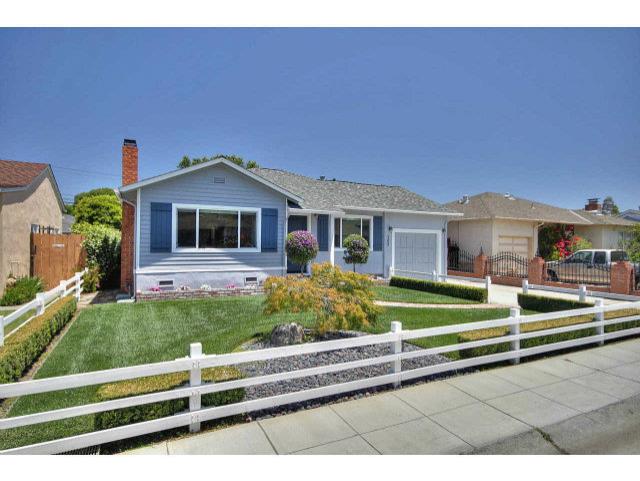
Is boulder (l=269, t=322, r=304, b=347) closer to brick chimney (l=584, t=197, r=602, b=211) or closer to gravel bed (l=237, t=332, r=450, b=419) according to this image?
gravel bed (l=237, t=332, r=450, b=419)

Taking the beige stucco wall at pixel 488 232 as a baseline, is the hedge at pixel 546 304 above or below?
below

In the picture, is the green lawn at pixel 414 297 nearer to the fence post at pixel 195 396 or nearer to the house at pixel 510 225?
the fence post at pixel 195 396

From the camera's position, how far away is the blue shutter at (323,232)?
15.7 m

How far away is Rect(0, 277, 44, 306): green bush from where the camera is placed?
10.8m

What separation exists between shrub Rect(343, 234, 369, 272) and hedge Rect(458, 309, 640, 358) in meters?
8.40

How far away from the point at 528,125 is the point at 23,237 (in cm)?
1758

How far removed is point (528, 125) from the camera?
12.3 meters

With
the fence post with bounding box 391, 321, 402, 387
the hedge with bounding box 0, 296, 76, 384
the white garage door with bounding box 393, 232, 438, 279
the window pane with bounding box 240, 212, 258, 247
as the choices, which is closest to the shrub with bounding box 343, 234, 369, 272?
Result: the white garage door with bounding box 393, 232, 438, 279

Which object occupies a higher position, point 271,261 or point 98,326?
point 271,261

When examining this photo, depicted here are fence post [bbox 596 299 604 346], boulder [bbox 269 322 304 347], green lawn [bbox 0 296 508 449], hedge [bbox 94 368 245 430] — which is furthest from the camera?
fence post [bbox 596 299 604 346]

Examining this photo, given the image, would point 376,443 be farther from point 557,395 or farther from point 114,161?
point 114,161

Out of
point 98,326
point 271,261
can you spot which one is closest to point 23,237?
point 98,326

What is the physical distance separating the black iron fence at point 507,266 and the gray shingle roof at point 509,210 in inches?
115

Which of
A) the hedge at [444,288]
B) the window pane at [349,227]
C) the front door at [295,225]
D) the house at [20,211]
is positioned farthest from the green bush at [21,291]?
the hedge at [444,288]
